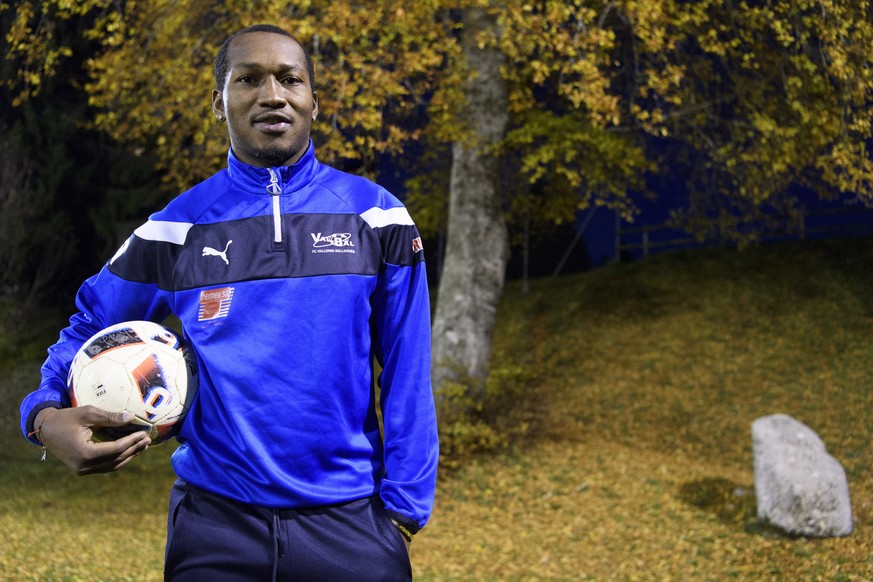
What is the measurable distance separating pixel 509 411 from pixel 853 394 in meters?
5.39

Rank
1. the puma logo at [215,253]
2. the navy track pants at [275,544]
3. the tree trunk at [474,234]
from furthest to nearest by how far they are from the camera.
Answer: the tree trunk at [474,234] < the puma logo at [215,253] < the navy track pants at [275,544]

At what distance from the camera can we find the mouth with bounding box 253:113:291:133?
2.71 meters

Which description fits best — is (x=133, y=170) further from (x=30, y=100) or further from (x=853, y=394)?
(x=853, y=394)

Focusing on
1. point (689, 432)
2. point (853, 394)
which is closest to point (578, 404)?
point (689, 432)

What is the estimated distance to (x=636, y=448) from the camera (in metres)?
13.3

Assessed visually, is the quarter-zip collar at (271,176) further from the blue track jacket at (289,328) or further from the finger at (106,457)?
the finger at (106,457)

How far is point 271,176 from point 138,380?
2.35 ft

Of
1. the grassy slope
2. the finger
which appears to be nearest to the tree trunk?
the grassy slope

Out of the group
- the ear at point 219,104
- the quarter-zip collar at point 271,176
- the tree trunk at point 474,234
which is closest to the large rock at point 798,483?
the tree trunk at point 474,234

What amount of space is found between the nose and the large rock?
25.7ft

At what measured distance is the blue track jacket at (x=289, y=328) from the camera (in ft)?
8.43

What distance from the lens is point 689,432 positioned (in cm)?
1377

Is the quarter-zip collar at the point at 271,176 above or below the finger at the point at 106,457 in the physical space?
above

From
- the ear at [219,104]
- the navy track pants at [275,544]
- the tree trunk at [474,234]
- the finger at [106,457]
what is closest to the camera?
the finger at [106,457]
